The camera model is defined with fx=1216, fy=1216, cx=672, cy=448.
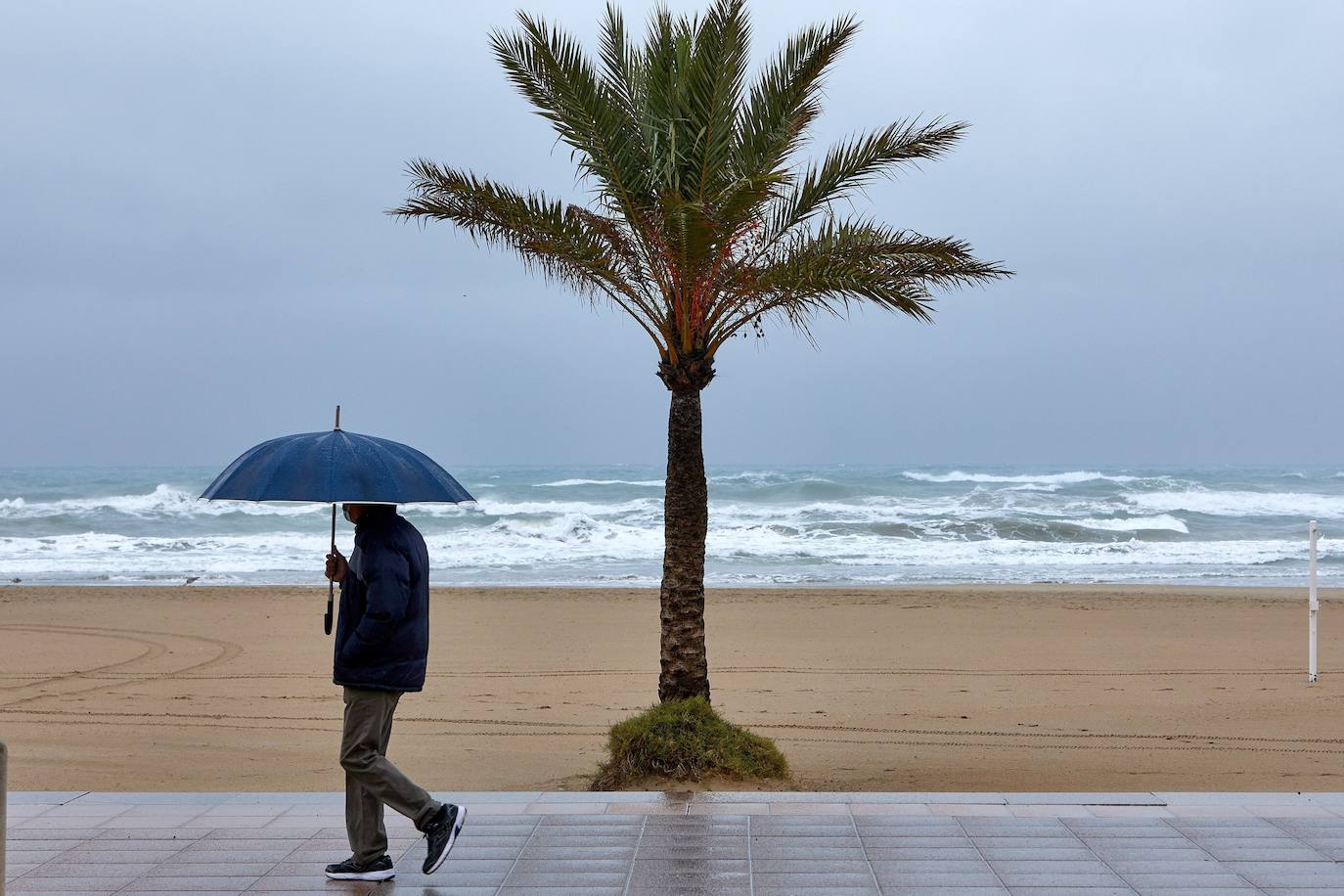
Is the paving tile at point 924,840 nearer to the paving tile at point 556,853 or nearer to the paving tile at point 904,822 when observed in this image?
the paving tile at point 904,822

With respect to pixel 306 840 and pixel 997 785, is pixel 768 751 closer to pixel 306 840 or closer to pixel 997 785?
pixel 997 785

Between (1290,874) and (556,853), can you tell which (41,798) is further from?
(1290,874)

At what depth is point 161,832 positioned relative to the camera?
18.9ft

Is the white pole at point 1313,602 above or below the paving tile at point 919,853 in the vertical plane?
above

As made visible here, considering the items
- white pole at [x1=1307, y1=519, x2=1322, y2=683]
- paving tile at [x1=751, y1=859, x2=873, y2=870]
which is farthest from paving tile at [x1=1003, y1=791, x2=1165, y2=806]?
white pole at [x1=1307, y1=519, x2=1322, y2=683]

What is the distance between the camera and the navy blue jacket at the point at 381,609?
487 cm

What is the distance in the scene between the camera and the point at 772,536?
32.1m

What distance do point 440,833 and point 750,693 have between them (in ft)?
22.6

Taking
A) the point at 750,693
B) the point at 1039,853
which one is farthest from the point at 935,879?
the point at 750,693

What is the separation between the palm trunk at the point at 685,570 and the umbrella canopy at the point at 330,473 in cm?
281

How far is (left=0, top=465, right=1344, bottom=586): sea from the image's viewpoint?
24672mm

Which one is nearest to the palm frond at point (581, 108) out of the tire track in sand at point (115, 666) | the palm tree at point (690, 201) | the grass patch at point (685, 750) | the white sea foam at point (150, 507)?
the palm tree at point (690, 201)

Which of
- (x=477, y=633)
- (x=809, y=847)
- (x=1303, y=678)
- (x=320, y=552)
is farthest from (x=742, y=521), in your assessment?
(x=809, y=847)

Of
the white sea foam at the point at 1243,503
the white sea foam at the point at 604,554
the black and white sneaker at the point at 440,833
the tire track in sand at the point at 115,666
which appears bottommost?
the tire track in sand at the point at 115,666
